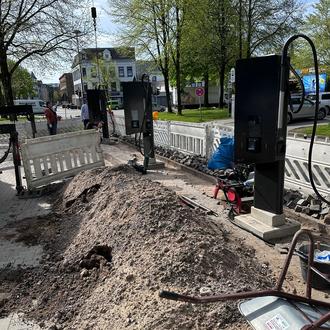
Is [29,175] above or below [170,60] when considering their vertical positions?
below

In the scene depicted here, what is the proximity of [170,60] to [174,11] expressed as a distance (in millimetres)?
4894

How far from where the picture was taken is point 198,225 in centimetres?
456

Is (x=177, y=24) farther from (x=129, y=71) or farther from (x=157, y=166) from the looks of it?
(x=129, y=71)

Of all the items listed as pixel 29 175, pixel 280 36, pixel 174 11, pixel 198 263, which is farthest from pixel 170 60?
pixel 198 263

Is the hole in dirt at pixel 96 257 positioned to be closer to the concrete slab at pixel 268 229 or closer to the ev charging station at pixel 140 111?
the concrete slab at pixel 268 229

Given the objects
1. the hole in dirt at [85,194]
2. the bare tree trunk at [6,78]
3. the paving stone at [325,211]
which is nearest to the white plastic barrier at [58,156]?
the hole in dirt at [85,194]

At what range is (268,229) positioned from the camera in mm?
5043

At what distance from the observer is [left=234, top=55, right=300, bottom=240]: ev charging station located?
4.64 metres

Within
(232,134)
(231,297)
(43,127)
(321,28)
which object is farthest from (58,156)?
(321,28)

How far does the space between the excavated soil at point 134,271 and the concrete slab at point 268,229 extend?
14.0 inches

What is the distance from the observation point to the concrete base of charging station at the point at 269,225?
5009 millimetres

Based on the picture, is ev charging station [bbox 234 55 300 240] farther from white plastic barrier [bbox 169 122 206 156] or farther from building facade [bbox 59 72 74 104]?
building facade [bbox 59 72 74 104]

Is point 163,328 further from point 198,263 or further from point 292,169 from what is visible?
point 292,169

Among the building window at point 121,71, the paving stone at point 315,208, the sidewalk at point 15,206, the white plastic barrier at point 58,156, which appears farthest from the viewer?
the building window at point 121,71
